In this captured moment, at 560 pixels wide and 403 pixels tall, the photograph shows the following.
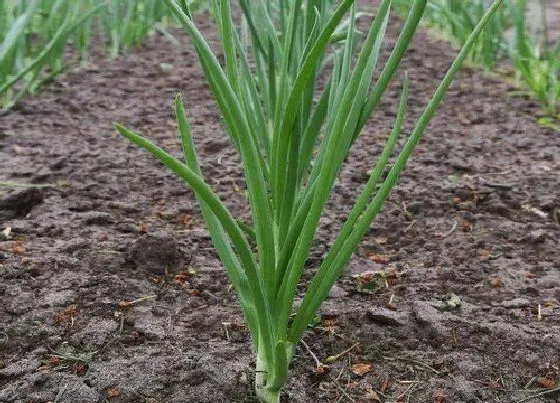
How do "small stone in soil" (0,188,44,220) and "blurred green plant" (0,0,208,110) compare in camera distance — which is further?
"blurred green plant" (0,0,208,110)

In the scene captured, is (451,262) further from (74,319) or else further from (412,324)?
(74,319)

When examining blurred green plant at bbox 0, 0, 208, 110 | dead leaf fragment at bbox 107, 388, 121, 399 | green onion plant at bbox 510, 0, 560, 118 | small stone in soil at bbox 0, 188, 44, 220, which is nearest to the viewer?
dead leaf fragment at bbox 107, 388, 121, 399

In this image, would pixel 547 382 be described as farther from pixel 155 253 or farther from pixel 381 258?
pixel 155 253

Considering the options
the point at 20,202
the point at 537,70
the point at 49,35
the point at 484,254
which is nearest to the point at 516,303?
the point at 484,254

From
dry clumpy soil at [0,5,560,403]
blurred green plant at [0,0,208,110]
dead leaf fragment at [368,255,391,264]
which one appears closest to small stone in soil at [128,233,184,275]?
dry clumpy soil at [0,5,560,403]

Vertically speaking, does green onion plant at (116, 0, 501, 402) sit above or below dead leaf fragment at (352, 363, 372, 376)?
above

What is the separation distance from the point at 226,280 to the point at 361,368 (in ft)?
1.07

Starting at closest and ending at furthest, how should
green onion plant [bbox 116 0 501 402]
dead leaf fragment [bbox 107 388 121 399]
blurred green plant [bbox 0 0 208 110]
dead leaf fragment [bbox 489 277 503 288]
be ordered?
green onion plant [bbox 116 0 501 402], dead leaf fragment [bbox 107 388 121 399], dead leaf fragment [bbox 489 277 503 288], blurred green plant [bbox 0 0 208 110]

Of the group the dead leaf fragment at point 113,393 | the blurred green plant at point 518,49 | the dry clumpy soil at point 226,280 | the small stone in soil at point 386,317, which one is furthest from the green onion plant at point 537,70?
the dead leaf fragment at point 113,393

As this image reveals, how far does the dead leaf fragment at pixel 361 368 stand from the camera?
1.02 metres

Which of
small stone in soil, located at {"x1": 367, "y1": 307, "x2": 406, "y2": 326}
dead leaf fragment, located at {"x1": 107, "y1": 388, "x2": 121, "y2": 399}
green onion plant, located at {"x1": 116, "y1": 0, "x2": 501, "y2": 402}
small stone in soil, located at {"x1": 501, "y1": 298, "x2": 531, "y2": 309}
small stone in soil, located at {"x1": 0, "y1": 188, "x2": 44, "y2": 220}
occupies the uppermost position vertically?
green onion plant, located at {"x1": 116, "y1": 0, "x2": 501, "y2": 402}

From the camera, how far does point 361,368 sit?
1.03 metres

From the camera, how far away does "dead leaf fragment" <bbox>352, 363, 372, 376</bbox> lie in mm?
1024

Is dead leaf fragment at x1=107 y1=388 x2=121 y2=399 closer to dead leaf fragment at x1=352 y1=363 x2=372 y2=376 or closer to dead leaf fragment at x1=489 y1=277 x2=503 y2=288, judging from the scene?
dead leaf fragment at x1=352 y1=363 x2=372 y2=376
